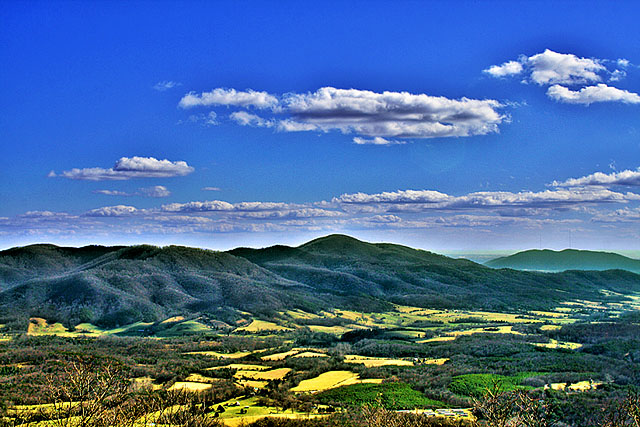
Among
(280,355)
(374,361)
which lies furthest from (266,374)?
(374,361)

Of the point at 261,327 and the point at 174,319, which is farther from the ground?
the point at 174,319

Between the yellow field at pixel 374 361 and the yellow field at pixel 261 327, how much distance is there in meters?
47.9

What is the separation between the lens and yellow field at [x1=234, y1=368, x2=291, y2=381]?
77.6 m

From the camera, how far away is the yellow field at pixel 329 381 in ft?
233

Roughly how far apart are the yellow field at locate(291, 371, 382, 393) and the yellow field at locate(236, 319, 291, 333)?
65.2 metres

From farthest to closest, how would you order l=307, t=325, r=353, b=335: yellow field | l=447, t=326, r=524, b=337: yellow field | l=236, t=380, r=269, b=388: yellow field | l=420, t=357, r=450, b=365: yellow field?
l=307, t=325, r=353, b=335: yellow field < l=447, t=326, r=524, b=337: yellow field < l=420, t=357, r=450, b=365: yellow field < l=236, t=380, r=269, b=388: yellow field

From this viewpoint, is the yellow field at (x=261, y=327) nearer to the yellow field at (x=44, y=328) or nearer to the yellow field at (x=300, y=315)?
the yellow field at (x=300, y=315)

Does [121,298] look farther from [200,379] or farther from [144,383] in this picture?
[144,383]

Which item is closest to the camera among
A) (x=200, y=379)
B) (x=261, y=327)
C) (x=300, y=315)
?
(x=200, y=379)

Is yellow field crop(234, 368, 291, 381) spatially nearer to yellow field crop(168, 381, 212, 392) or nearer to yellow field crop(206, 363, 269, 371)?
yellow field crop(206, 363, 269, 371)

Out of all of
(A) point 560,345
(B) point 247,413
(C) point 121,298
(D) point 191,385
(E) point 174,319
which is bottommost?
(A) point 560,345

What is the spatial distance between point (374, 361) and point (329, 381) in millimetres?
20037

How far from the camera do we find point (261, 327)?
150 m

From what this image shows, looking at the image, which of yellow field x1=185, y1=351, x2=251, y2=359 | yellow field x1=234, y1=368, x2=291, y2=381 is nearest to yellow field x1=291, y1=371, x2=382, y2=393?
yellow field x1=234, y1=368, x2=291, y2=381
